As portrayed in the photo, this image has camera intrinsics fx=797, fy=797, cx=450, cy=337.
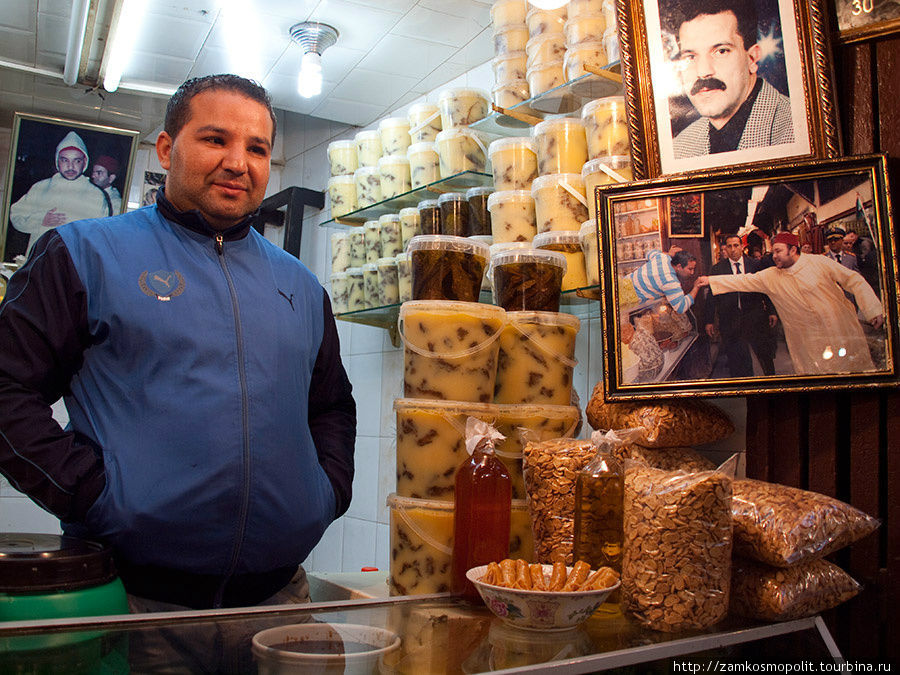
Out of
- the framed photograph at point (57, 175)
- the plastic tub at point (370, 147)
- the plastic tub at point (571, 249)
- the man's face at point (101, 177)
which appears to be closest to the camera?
the plastic tub at point (571, 249)

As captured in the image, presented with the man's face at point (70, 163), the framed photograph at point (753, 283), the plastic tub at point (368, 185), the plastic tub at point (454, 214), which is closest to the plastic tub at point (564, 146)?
the framed photograph at point (753, 283)

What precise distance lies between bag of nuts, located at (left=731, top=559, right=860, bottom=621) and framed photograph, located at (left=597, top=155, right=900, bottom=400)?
0.40 meters

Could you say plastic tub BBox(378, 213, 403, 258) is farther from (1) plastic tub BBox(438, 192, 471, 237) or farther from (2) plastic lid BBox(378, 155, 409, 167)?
(1) plastic tub BBox(438, 192, 471, 237)

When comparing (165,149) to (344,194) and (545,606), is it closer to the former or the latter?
Result: (545,606)

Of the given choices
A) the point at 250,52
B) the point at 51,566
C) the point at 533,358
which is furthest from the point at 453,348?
the point at 250,52

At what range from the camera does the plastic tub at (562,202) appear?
2238mm

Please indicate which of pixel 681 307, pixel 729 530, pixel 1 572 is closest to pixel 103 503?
pixel 1 572

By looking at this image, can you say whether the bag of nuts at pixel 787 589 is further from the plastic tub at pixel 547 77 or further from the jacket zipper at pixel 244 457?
the plastic tub at pixel 547 77

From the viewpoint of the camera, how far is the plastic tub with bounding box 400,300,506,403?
1.88 metres

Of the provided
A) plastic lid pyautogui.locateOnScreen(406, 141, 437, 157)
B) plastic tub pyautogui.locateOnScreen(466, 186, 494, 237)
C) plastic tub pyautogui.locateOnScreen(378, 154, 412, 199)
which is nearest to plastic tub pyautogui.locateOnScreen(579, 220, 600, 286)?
plastic tub pyautogui.locateOnScreen(466, 186, 494, 237)

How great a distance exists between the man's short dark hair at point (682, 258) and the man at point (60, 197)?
3317mm

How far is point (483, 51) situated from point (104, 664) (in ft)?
9.42

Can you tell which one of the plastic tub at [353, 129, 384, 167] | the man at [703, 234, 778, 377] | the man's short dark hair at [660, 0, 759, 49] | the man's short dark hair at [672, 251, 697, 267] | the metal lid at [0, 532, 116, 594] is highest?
the plastic tub at [353, 129, 384, 167]

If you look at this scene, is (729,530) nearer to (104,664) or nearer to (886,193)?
(886,193)
